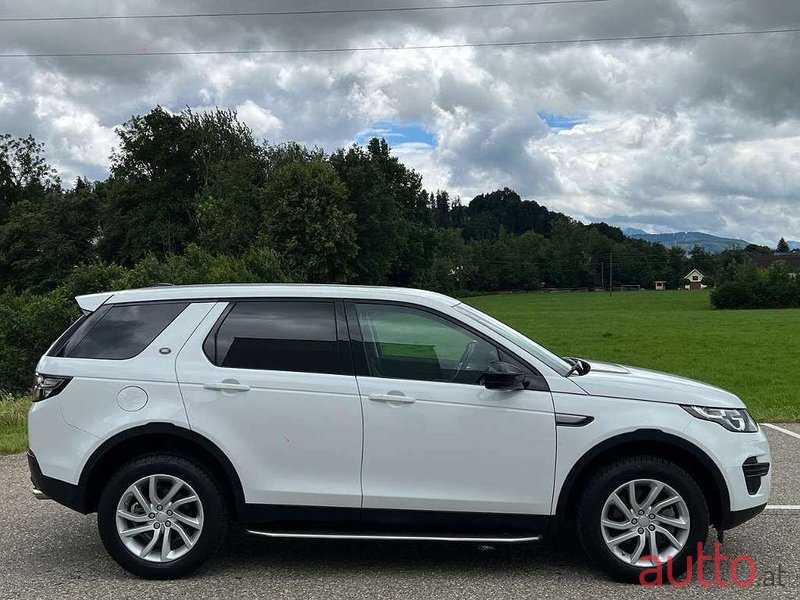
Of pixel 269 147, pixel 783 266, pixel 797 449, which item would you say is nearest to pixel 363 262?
pixel 269 147

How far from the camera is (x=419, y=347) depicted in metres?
4.55

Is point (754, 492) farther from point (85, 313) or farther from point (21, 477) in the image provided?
point (21, 477)

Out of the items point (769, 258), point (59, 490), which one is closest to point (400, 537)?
point (59, 490)

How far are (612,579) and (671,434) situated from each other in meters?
0.92

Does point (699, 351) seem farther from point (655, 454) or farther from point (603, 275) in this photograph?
point (603, 275)

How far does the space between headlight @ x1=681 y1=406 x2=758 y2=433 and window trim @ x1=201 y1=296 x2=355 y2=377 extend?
6.61 ft

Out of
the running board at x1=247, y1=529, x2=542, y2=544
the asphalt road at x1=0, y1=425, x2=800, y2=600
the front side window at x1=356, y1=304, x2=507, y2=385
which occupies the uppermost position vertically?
the front side window at x1=356, y1=304, x2=507, y2=385

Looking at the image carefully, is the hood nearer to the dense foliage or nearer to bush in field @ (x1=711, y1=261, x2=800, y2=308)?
the dense foliage

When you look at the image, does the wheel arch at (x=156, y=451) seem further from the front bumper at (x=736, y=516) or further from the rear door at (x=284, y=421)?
the front bumper at (x=736, y=516)

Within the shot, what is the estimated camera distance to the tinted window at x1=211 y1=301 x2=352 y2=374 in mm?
4363

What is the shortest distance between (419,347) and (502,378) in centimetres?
63

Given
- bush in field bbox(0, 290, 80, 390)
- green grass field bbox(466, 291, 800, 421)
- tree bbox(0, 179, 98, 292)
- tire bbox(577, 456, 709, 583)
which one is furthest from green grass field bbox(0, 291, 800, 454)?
tree bbox(0, 179, 98, 292)

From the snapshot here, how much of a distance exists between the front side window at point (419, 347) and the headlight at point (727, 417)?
121cm

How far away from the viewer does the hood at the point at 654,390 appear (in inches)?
167
